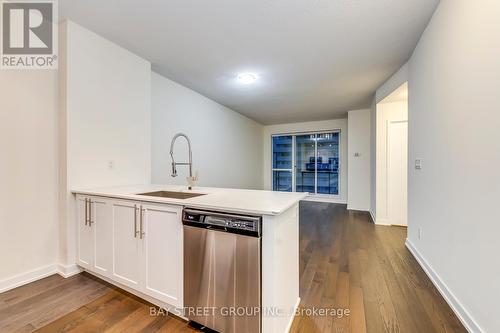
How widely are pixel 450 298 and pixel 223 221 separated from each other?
1.99m

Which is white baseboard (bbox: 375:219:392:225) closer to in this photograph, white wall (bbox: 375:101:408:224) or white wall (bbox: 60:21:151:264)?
white wall (bbox: 375:101:408:224)

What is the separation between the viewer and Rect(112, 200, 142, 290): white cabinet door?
1.82 m

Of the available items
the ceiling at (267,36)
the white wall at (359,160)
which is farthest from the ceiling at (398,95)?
the white wall at (359,160)

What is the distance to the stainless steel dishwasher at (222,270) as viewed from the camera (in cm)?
131

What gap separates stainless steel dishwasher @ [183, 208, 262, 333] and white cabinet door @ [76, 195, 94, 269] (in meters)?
1.27

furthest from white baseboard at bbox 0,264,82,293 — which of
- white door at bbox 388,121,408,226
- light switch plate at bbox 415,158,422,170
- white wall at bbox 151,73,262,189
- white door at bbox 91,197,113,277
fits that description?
white door at bbox 388,121,408,226

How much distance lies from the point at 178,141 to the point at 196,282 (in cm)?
274

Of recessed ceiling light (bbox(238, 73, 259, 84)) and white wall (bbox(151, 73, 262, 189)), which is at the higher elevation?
recessed ceiling light (bbox(238, 73, 259, 84))

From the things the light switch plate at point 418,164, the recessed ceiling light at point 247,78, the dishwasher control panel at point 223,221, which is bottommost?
the dishwasher control panel at point 223,221

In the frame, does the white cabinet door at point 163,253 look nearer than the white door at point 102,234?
Yes

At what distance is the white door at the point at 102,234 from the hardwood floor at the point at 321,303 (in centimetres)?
21

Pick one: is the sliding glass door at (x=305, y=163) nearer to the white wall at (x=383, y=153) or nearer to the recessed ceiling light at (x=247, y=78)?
the white wall at (x=383, y=153)

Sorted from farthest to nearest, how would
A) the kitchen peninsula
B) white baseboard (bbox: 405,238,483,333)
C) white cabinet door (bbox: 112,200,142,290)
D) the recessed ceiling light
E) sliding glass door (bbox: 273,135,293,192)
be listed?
sliding glass door (bbox: 273,135,293,192), the recessed ceiling light, white cabinet door (bbox: 112,200,142,290), white baseboard (bbox: 405,238,483,333), the kitchen peninsula

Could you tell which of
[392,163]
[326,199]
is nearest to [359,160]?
[392,163]
